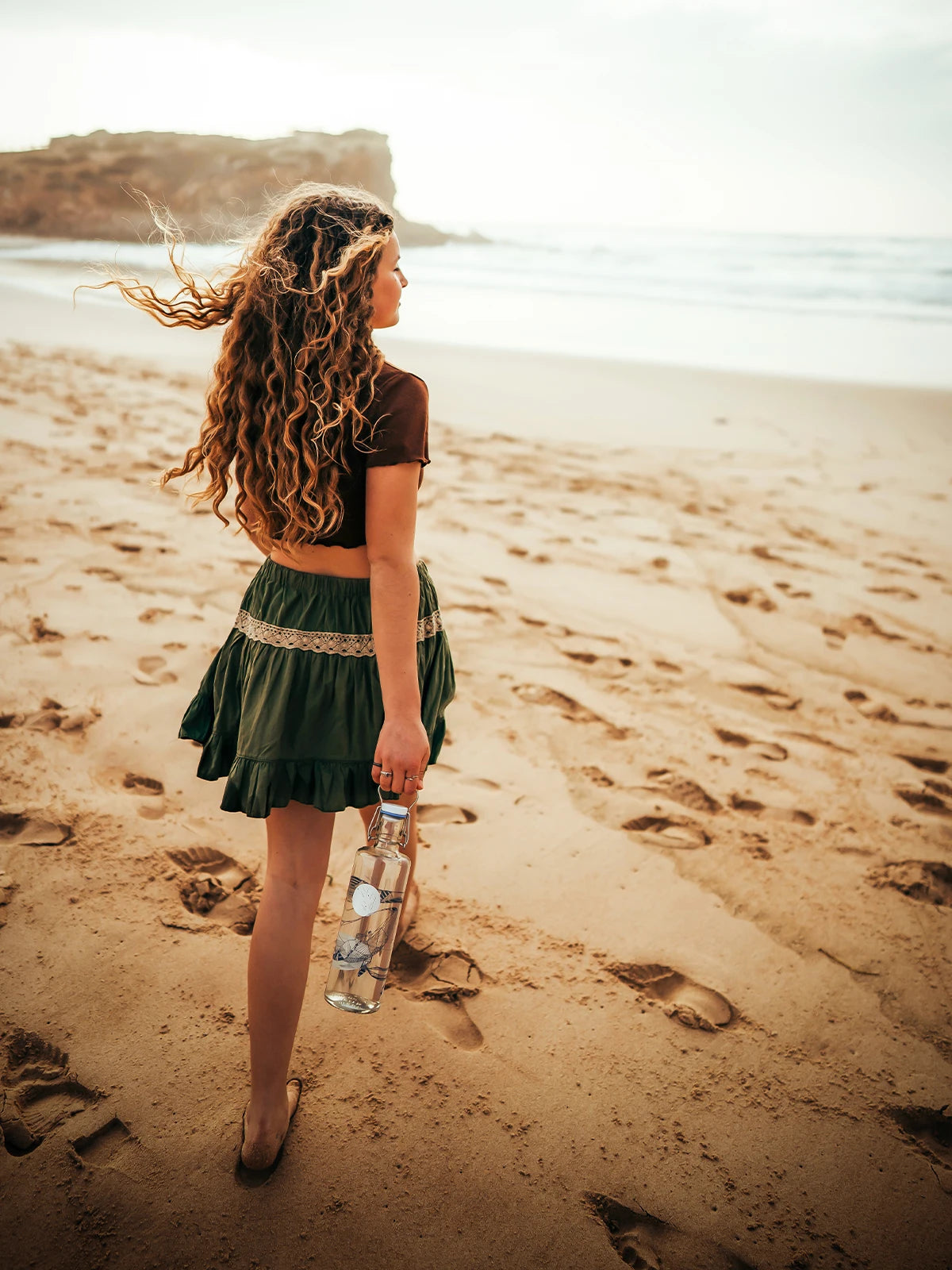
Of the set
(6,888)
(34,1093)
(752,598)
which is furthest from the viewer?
(752,598)

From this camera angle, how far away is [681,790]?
2539mm

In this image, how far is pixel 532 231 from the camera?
36.5 m

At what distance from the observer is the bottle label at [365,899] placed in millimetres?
1294

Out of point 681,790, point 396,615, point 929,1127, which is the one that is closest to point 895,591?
point 681,790

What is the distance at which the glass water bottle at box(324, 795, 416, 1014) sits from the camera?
1300 mm

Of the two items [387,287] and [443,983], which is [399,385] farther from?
[443,983]

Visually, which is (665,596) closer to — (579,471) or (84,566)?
(579,471)

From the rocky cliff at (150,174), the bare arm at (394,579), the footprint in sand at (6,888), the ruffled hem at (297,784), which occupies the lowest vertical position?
the footprint in sand at (6,888)

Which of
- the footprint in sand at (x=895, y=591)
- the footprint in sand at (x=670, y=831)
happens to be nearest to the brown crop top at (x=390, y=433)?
the footprint in sand at (x=670, y=831)

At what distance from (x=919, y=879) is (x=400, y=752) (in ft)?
5.71

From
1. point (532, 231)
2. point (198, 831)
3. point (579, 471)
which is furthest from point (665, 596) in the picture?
point (532, 231)

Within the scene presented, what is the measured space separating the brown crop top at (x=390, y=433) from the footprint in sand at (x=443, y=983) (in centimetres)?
106

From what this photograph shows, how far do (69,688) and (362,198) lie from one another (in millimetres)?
2063

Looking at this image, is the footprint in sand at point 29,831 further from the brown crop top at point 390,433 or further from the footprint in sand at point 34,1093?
the brown crop top at point 390,433
